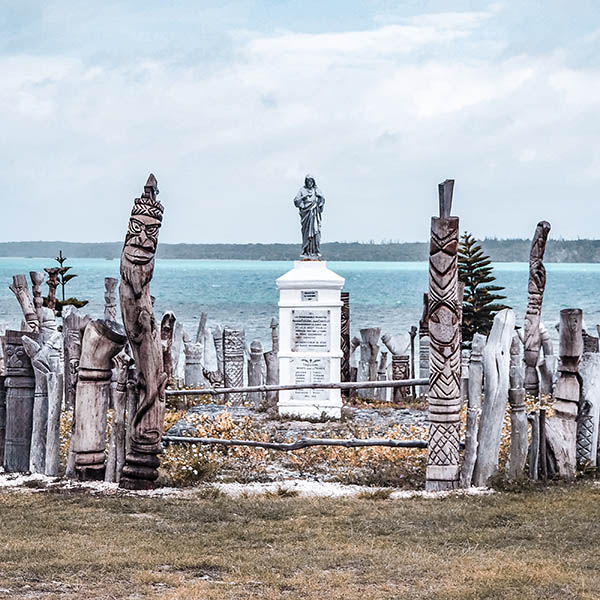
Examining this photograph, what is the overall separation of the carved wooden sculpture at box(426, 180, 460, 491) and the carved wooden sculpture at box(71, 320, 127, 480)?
286 centimetres

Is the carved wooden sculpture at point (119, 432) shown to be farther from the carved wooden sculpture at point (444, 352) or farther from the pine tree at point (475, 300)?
the pine tree at point (475, 300)

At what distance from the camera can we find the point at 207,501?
8.06 m

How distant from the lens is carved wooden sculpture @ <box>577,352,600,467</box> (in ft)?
29.0

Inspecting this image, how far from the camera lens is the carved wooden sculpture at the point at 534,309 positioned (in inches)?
554

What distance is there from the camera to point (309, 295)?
14.3 metres

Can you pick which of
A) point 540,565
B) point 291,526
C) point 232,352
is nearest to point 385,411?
point 232,352

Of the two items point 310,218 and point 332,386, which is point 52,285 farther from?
point 332,386

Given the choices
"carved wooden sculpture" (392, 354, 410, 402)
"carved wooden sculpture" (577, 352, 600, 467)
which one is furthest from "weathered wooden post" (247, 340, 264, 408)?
"carved wooden sculpture" (577, 352, 600, 467)

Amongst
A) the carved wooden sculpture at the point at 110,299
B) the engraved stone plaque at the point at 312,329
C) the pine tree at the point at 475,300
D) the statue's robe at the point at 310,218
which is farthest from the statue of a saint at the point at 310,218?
the pine tree at the point at 475,300

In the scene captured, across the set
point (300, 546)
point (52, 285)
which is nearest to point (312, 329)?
point (300, 546)

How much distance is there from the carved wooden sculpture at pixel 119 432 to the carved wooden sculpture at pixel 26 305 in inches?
296

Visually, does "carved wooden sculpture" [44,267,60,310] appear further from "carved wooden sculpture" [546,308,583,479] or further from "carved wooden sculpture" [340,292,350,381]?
"carved wooden sculpture" [546,308,583,479]

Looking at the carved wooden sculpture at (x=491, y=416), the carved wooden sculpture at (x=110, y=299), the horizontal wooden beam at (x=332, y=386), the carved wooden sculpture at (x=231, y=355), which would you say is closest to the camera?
the carved wooden sculpture at (x=491, y=416)

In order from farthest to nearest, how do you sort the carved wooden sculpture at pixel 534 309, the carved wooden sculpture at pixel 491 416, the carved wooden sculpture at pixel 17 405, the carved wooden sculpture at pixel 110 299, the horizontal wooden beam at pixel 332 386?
the carved wooden sculpture at pixel 110 299 < the carved wooden sculpture at pixel 534 309 < the horizontal wooden beam at pixel 332 386 < the carved wooden sculpture at pixel 17 405 < the carved wooden sculpture at pixel 491 416
